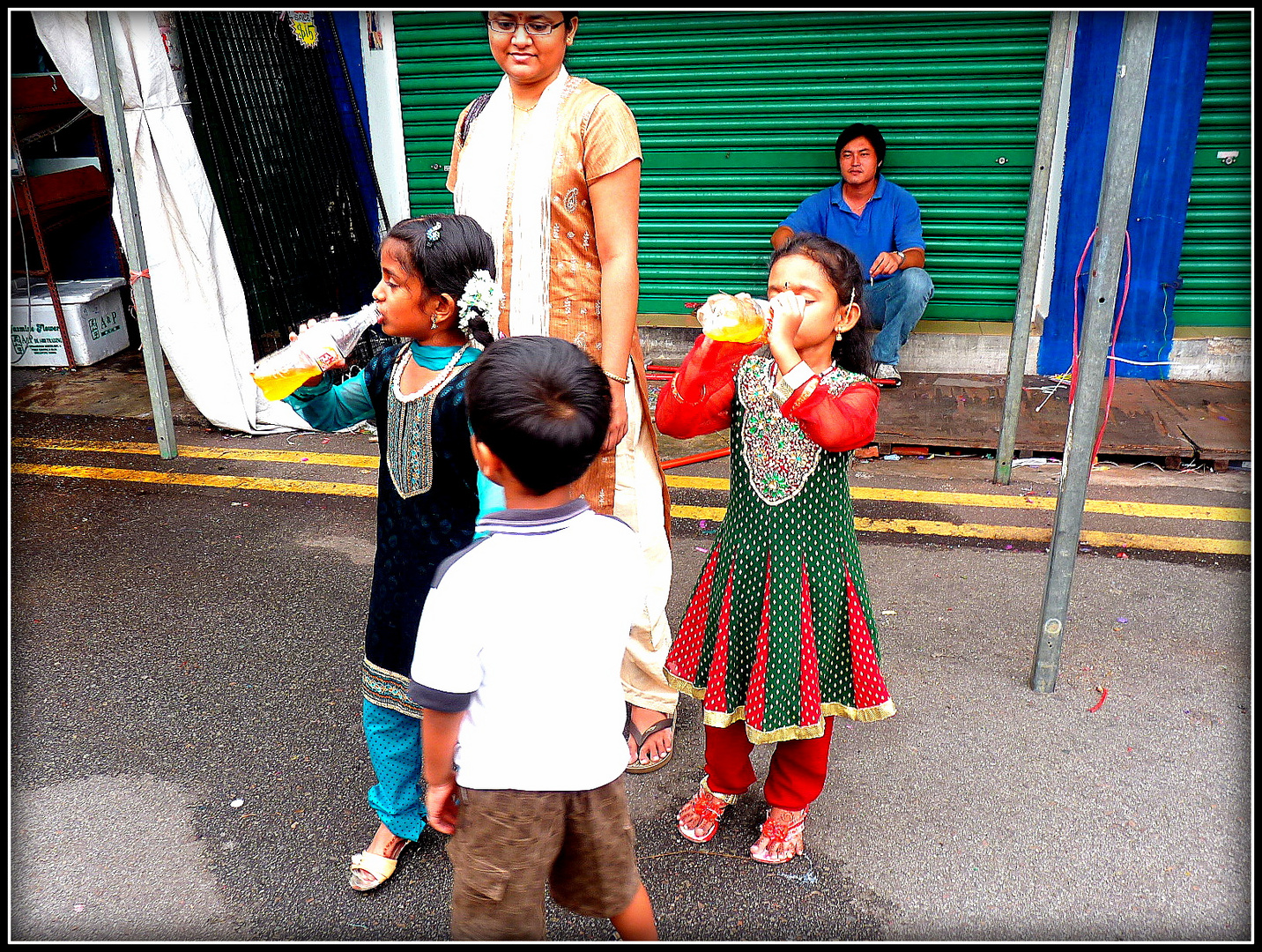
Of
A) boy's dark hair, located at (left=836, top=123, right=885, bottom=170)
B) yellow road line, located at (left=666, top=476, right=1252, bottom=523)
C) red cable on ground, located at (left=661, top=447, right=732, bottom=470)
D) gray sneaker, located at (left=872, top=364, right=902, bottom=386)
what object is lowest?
yellow road line, located at (left=666, top=476, right=1252, bottom=523)

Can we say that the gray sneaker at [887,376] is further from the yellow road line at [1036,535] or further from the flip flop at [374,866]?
the flip flop at [374,866]

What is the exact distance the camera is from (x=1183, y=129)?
5.46 metres

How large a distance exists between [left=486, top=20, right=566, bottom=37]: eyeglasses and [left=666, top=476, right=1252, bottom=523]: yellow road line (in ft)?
8.45

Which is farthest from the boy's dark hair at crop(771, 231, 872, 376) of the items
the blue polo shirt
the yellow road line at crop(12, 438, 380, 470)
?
the blue polo shirt

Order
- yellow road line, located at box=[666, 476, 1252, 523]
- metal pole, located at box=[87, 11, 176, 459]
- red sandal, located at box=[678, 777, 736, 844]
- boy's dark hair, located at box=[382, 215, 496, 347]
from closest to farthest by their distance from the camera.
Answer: boy's dark hair, located at box=[382, 215, 496, 347] < red sandal, located at box=[678, 777, 736, 844] < yellow road line, located at box=[666, 476, 1252, 523] < metal pole, located at box=[87, 11, 176, 459]

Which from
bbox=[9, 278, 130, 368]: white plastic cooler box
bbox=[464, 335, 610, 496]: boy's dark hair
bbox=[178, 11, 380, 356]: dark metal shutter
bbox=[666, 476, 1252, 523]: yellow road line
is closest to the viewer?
bbox=[464, 335, 610, 496]: boy's dark hair

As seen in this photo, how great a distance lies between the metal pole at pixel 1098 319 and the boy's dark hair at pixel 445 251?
1.66 meters

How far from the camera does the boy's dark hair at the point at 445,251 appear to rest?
200 centimetres

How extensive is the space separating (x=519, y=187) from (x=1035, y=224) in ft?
9.49

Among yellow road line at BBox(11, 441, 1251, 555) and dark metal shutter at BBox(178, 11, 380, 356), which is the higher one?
dark metal shutter at BBox(178, 11, 380, 356)

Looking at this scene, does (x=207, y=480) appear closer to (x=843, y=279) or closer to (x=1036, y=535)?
(x=843, y=279)

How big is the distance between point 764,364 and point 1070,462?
3.95 ft

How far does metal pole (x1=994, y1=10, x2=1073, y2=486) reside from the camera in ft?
13.5

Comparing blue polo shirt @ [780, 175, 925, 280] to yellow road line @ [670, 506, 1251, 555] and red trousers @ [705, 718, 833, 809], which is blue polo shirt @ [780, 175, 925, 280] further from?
red trousers @ [705, 718, 833, 809]
